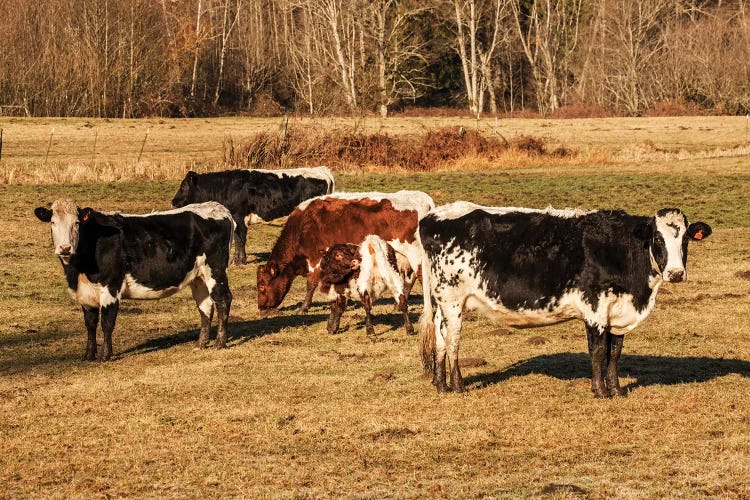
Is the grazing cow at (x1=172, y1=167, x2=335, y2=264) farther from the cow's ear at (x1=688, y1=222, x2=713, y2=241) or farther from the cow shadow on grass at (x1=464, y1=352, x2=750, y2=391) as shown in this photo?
the cow's ear at (x1=688, y1=222, x2=713, y2=241)

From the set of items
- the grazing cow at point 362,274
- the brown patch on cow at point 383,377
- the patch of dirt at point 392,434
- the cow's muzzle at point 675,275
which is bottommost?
the patch of dirt at point 392,434

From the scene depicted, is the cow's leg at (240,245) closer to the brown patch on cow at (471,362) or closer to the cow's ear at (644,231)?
the brown patch on cow at (471,362)

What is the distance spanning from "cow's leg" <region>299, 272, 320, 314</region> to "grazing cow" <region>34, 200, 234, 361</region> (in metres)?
2.38

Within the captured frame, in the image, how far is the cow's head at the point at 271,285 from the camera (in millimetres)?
17062

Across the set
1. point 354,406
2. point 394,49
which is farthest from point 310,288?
point 394,49

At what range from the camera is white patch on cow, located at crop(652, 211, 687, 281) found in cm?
1078

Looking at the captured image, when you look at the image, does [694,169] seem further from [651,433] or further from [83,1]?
[83,1]

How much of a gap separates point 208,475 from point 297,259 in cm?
820

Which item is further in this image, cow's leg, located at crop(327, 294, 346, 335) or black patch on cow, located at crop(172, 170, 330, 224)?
black patch on cow, located at crop(172, 170, 330, 224)

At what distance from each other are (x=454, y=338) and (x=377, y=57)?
70973 millimetres

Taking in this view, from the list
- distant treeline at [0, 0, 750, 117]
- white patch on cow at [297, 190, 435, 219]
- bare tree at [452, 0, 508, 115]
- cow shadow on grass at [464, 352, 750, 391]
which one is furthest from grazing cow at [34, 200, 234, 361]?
bare tree at [452, 0, 508, 115]

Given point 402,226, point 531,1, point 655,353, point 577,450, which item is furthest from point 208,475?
point 531,1

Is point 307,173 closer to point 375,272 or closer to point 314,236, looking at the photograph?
point 314,236

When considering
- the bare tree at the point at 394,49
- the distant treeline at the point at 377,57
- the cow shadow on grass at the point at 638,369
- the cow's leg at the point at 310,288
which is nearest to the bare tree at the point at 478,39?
the distant treeline at the point at 377,57
